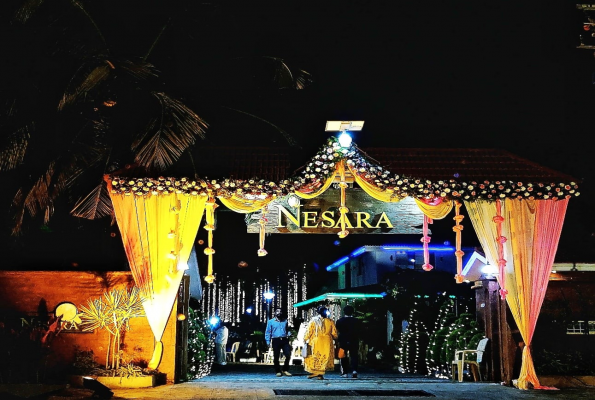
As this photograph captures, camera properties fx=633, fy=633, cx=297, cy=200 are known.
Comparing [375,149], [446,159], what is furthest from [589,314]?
[375,149]

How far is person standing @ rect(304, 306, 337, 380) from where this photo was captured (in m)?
13.2

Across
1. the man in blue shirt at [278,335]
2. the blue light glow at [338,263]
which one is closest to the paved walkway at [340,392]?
the man in blue shirt at [278,335]

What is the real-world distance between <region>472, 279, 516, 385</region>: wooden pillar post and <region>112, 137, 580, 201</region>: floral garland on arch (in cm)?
218

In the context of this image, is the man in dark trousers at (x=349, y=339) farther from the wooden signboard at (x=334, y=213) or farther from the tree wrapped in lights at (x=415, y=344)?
the tree wrapped in lights at (x=415, y=344)

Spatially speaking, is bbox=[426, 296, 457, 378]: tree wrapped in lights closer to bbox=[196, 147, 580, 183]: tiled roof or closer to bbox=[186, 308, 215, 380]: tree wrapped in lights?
bbox=[196, 147, 580, 183]: tiled roof

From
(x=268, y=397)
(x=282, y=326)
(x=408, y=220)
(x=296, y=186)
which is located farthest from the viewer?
(x=282, y=326)

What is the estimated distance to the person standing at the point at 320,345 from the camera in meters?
13.2

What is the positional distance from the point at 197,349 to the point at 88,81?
6.12 metres

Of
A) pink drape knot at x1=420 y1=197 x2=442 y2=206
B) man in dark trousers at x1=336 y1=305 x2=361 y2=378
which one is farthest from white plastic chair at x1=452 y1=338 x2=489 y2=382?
pink drape knot at x1=420 y1=197 x2=442 y2=206

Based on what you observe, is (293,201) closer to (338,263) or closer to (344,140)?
(344,140)

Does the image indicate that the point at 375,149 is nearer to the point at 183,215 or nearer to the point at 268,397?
the point at 183,215

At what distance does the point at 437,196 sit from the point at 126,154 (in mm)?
5643

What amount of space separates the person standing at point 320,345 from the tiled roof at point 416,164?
4.10 m

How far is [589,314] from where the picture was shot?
11.4 meters
